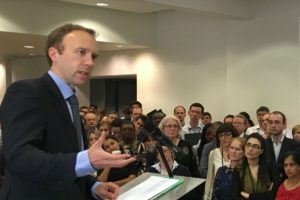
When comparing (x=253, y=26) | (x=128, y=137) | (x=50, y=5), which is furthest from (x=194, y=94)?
(x=128, y=137)

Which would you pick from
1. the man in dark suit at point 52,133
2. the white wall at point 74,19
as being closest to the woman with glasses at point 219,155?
the white wall at point 74,19

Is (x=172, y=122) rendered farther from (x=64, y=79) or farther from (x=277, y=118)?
(x=64, y=79)

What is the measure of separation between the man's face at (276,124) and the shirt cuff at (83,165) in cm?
479

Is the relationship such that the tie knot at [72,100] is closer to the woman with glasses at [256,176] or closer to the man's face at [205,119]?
the woman with glasses at [256,176]

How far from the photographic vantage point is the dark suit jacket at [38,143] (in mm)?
1267

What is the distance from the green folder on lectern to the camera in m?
1.56

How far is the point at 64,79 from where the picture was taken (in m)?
1.47

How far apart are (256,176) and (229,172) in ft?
0.81

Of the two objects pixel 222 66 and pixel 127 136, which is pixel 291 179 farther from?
pixel 222 66

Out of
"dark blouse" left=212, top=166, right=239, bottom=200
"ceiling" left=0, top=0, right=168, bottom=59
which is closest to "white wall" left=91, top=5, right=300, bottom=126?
"ceiling" left=0, top=0, right=168, bottom=59

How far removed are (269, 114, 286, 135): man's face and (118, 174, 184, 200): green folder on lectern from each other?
14.0 feet

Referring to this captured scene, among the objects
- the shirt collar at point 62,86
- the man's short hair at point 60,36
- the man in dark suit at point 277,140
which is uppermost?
the man's short hair at point 60,36

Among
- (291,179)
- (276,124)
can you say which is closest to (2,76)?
(276,124)

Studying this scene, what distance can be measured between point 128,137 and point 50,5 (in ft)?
9.98
